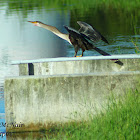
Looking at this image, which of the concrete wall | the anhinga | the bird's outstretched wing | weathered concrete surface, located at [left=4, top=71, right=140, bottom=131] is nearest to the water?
the concrete wall

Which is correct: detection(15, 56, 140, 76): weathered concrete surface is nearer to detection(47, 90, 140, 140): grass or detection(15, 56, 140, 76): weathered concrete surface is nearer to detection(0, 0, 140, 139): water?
detection(0, 0, 140, 139): water

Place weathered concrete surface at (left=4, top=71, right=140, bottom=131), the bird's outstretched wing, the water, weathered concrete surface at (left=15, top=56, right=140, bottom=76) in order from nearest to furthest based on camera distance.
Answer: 1. weathered concrete surface at (left=4, top=71, right=140, bottom=131)
2. the bird's outstretched wing
3. weathered concrete surface at (left=15, top=56, right=140, bottom=76)
4. the water

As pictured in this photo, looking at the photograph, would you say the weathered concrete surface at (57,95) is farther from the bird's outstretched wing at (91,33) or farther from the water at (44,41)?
the water at (44,41)

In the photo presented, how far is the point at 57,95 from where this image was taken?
6.51 meters

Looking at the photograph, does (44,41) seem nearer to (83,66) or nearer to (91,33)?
(83,66)

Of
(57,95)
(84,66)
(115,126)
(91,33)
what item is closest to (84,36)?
(91,33)

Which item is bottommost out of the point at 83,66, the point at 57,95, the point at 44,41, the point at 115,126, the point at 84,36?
the point at 115,126

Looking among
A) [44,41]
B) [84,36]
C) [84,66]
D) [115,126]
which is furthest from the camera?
[44,41]

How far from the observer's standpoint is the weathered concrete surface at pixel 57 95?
6457 millimetres

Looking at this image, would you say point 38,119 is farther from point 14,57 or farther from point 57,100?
point 14,57

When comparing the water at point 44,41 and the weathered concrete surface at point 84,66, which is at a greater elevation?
the water at point 44,41

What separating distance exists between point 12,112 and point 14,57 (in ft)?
25.7

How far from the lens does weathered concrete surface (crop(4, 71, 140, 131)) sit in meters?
6.46

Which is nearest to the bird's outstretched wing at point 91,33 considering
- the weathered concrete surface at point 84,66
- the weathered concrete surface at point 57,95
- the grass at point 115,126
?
the weathered concrete surface at point 84,66
